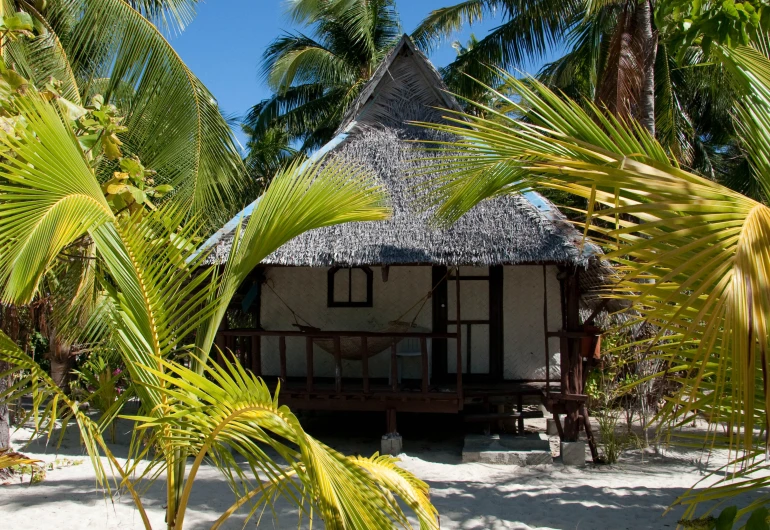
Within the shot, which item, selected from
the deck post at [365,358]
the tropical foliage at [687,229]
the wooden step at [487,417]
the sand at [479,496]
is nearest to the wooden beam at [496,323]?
the wooden step at [487,417]

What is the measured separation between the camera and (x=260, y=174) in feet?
62.1

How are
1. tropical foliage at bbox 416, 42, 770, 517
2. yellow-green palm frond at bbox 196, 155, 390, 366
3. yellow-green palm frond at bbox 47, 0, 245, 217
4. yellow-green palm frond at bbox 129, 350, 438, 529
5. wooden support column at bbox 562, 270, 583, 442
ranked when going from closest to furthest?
tropical foliage at bbox 416, 42, 770, 517 → yellow-green palm frond at bbox 129, 350, 438, 529 → yellow-green palm frond at bbox 196, 155, 390, 366 → yellow-green palm frond at bbox 47, 0, 245, 217 → wooden support column at bbox 562, 270, 583, 442

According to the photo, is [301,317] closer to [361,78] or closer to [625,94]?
[625,94]

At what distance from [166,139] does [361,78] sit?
13463 mm

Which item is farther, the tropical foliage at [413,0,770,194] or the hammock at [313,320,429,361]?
the hammock at [313,320,429,361]

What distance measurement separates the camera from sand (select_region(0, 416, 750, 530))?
5410mm

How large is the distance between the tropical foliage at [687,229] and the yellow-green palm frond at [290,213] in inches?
17.2

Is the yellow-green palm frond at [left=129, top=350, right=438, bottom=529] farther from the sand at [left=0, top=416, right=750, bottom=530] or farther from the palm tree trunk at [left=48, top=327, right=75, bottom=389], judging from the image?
the palm tree trunk at [left=48, top=327, right=75, bottom=389]

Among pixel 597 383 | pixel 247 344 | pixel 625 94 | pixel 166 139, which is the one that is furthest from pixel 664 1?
pixel 597 383

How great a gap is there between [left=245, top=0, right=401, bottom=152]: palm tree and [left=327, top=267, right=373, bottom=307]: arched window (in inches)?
373

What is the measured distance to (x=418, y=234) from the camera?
25.6 feet

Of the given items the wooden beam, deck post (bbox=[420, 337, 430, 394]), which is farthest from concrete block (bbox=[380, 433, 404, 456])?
the wooden beam

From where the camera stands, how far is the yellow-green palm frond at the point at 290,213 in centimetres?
300

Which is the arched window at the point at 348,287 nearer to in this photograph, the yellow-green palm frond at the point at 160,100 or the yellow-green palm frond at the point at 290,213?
the yellow-green palm frond at the point at 160,100
